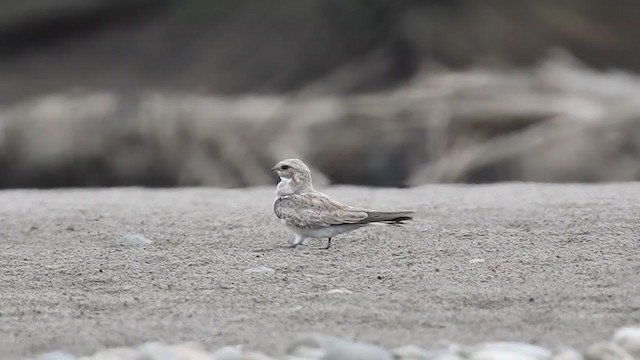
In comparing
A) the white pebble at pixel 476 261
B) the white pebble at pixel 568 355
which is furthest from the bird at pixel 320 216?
the white pebble at pixel 568 355

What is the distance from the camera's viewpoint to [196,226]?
260 inches

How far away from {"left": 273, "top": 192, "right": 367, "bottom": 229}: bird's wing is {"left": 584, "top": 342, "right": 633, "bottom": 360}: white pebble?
80.0 inches

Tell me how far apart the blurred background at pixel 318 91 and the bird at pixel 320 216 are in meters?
4.68

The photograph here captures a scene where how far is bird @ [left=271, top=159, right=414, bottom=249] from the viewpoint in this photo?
5871mm

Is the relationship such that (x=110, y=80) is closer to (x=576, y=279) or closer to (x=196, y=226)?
(x=196, y=226)

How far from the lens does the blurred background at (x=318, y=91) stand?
36.6ft

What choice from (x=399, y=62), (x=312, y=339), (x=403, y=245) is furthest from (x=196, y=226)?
(x=399, y=62)

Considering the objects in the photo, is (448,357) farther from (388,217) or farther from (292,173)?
(292,173)

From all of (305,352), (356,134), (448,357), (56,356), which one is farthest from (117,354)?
(356,134)

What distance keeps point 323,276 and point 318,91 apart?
6.94 metres

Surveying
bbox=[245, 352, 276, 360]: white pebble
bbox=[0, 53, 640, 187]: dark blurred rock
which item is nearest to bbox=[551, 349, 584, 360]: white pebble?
bbox=[245, 352, 276, 360]: white pebble

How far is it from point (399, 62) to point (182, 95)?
2.03m

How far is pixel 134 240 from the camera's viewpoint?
6.14 metres

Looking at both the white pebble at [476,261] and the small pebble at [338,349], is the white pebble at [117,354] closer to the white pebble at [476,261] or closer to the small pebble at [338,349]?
the small pebble at [338,349]
